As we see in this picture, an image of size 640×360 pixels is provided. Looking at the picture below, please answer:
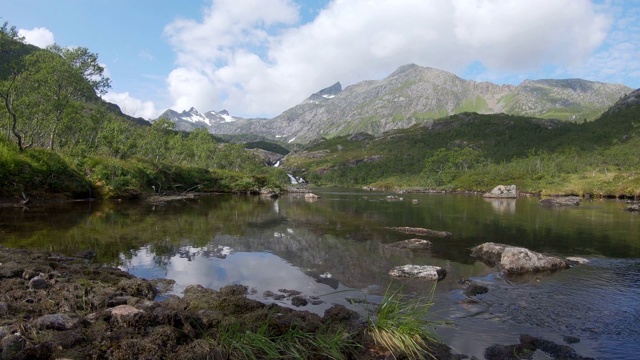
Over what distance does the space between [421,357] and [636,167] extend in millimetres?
125535

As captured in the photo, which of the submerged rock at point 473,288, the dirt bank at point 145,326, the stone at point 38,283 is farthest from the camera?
the submerged rock at point 473,288

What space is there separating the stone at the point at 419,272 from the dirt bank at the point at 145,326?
6454 mm

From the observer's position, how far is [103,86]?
201 feet

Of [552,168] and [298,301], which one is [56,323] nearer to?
[298,301]

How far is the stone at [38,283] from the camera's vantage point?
37.8ft

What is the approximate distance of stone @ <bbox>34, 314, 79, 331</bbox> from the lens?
8101mm

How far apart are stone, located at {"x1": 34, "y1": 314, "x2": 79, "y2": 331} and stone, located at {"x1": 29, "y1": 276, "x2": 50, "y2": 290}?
155 inches

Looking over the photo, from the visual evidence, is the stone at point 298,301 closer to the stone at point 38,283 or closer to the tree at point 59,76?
the stone at point 38,283

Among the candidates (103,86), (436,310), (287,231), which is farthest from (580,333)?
(103,86)

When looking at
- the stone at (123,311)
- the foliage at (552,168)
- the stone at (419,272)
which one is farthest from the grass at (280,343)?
the foliage at (552,168)

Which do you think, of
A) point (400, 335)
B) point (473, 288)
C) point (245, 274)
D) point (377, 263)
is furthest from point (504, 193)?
point (400, 335)

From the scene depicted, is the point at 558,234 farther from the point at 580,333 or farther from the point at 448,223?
the point at 580,333

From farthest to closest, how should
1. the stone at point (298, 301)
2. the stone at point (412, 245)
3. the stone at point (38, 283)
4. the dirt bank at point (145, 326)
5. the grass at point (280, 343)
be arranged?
1. the stone at point (412, 245)
2. the stone at point (298, 301)
3. the stone at point (38, 283)
4. the grass at point (280, 343)
5. the dirt bank at point (145, 326)

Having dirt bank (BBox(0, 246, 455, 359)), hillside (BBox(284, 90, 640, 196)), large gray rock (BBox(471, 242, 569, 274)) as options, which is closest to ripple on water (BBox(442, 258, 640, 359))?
large gray rock (BBox(471, 242, 569, 274))
